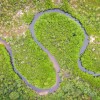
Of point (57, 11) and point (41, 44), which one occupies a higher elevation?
point (57, 11)

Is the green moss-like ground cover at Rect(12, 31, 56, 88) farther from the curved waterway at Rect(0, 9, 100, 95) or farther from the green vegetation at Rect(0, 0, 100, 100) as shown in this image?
the curved waterway at Rect(0, 9, 100, 95)

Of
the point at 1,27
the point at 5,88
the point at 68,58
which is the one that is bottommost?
the point at 5,88

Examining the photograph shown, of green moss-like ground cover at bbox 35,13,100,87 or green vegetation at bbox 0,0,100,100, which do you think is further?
green moss-like ground cover at bbox 35,13,100,87

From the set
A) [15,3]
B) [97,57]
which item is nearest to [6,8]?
[15,3]

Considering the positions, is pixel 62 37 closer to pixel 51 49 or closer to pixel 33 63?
pixel 51 49

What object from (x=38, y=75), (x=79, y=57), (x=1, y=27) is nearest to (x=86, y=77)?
(x=79, y=57)

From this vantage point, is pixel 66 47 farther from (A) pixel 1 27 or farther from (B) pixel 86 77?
(A) pixel 1 27

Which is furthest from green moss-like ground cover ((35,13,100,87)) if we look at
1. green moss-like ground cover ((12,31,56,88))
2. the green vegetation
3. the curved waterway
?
green moss-like ground cover ((12,31,56,88))

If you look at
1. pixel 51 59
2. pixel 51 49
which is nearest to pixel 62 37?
pixel 51 49
